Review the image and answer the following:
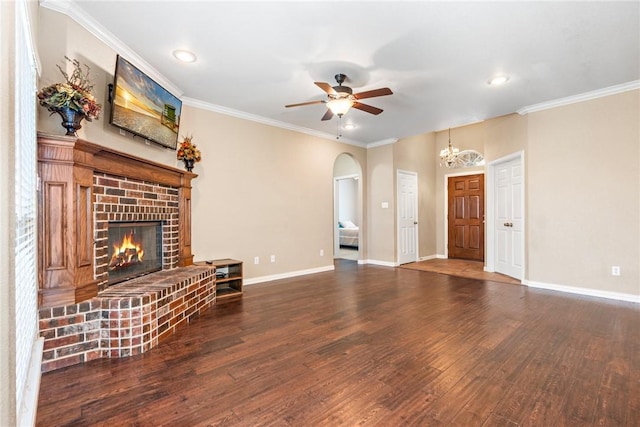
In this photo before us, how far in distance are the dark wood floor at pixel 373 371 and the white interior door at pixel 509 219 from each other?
1561 mm

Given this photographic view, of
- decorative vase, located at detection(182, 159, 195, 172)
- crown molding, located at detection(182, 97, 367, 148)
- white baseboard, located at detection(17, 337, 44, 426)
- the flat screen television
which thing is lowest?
white baseboard, located at detection(17, 337, 44, 426)

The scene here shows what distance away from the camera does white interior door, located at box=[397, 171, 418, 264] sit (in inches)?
264

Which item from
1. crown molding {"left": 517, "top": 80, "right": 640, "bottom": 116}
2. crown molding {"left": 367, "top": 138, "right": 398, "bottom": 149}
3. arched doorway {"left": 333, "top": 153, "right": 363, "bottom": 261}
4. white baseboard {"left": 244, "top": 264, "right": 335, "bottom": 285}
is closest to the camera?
crown molding {"left": 517, "top": 80, "right": 640, "bottom": 116}

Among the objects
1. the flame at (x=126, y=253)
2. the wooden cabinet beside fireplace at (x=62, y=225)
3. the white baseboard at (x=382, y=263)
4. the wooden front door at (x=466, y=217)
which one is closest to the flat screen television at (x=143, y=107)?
the wooden cabinet beside fireplace at (x=62, y=225)

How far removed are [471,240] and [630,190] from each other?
139 inches

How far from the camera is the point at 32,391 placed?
1654 mm

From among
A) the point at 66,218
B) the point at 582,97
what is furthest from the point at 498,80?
the point at 66,218

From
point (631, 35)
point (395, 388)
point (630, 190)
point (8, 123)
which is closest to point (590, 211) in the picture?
point (630, 190)

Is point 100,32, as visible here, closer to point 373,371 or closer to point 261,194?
point 261,194

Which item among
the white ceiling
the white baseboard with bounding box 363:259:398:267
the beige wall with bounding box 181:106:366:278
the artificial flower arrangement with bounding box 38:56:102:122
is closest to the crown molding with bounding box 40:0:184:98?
the white ceiling

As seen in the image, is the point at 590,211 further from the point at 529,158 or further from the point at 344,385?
the point at 344,385

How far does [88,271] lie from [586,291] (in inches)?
222

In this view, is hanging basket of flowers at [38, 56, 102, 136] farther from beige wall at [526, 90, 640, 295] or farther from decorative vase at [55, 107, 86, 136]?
beige wall at [526, 90, 640, 295]

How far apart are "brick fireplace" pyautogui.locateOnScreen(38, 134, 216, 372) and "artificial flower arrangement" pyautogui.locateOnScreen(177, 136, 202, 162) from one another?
862mm
